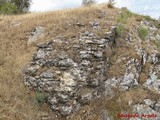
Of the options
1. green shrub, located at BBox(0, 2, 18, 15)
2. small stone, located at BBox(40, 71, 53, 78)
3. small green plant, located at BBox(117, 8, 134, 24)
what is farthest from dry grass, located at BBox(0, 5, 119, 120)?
green shrub, located at BBox(0, 2, 18, 15)

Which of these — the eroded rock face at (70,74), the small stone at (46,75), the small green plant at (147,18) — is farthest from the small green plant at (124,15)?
the small stone at (46,75)

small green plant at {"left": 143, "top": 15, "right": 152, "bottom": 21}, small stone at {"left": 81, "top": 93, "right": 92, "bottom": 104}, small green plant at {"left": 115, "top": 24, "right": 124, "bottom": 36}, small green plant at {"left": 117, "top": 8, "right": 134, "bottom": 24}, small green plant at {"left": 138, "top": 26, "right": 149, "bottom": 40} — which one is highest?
small green plant at {"left": 117, "top": 8, "right": 134, "bottom": 24}

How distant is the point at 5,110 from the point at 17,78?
3627 mm

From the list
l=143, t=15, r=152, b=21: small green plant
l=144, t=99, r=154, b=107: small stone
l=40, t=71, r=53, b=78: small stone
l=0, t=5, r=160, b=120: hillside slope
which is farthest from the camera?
l=143, t=15, r=152, b=21: small green plant

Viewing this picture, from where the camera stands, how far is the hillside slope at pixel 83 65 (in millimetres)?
21312

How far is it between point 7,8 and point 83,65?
82.5 feet

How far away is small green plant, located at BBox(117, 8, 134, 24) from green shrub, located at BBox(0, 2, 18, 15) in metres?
18.2

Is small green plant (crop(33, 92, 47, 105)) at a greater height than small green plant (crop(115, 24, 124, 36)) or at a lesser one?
lesser

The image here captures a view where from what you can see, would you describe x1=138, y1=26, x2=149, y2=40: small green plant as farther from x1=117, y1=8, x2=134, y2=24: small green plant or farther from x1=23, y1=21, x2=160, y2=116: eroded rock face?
x1=23, y1=21, x2=160, y2=116: eroded rock face

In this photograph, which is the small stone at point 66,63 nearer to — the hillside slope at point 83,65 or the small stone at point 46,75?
the hillside slope at point 83,65

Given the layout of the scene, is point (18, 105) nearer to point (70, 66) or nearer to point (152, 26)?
point (70, 66)

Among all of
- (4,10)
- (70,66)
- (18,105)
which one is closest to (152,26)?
(70,66)

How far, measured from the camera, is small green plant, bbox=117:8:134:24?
95.3 feet

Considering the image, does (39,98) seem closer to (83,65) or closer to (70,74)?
(70,74)
